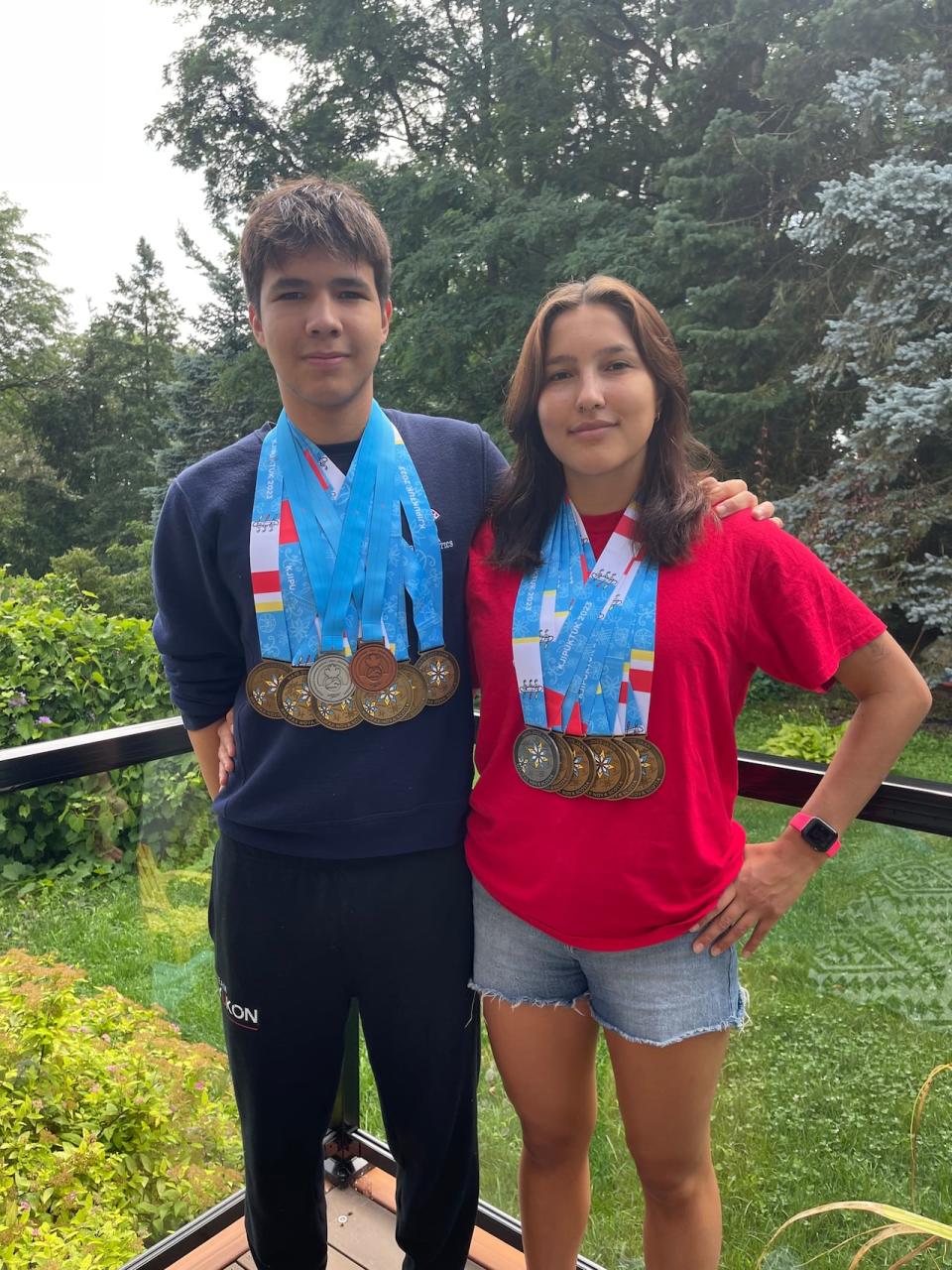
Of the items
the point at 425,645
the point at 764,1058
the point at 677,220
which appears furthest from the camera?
the point at 677,220

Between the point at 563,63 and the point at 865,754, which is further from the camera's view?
the point at 563,63

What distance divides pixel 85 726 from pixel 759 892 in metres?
3.17

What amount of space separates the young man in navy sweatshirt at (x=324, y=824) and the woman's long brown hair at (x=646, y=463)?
0.11m

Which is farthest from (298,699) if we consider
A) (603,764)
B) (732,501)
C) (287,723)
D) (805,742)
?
(805,742)

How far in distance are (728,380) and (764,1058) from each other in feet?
29.8

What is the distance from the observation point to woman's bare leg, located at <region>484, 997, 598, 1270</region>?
56.3 inches

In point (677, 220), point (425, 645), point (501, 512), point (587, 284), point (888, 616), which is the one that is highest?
point (677, 220)

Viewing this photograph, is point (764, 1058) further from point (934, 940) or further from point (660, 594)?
point (660, 594)

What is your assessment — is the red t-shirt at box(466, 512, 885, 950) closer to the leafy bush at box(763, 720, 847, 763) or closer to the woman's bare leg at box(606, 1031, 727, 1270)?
the woman's bare leg at box(606, 1031, 727, 1270)

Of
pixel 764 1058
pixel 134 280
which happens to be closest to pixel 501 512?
pixel 764 1058

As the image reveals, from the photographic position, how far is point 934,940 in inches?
60.8

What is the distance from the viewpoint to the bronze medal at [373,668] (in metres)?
1.41

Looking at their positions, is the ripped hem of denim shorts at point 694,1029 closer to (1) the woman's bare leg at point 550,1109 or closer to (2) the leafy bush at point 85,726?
(1) the woman's bare leg at point 550,1109

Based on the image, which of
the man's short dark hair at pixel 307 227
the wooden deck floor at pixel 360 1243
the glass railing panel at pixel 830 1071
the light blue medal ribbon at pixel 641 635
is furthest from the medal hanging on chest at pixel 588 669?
the wooden deck floor at pixel 360 1243
